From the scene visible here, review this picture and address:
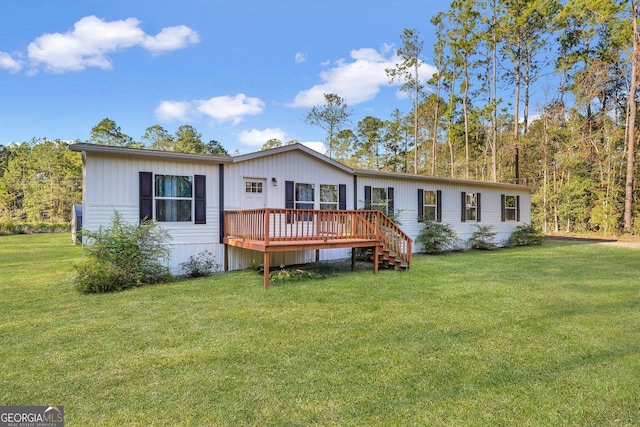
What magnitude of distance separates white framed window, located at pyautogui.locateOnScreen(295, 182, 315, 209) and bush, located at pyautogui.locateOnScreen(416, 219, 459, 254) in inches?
188

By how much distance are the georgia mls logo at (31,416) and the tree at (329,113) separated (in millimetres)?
26904

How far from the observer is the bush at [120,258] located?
6289mm

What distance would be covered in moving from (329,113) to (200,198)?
70.5ft

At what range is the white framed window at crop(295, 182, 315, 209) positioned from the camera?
976cm

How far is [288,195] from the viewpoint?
9484 mm

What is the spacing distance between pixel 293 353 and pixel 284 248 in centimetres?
350

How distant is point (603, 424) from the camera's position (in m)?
2.38

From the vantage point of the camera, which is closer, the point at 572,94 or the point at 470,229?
the point at 470,229

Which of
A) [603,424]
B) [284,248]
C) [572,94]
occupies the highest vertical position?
[572,94]

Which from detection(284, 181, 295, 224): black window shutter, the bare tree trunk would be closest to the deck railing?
detection(284, 181, 295, 224): black window shutter

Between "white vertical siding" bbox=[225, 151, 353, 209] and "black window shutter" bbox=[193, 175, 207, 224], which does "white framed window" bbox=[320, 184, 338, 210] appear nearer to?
"white vertical siding" bbox=[225, 151, 353, 209]

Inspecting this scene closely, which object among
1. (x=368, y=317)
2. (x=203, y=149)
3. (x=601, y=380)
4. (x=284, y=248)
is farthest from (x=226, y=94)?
(x=601, y=380)

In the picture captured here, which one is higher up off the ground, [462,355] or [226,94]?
[226,94]

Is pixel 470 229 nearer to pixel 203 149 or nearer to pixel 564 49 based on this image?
pixel 564 49
